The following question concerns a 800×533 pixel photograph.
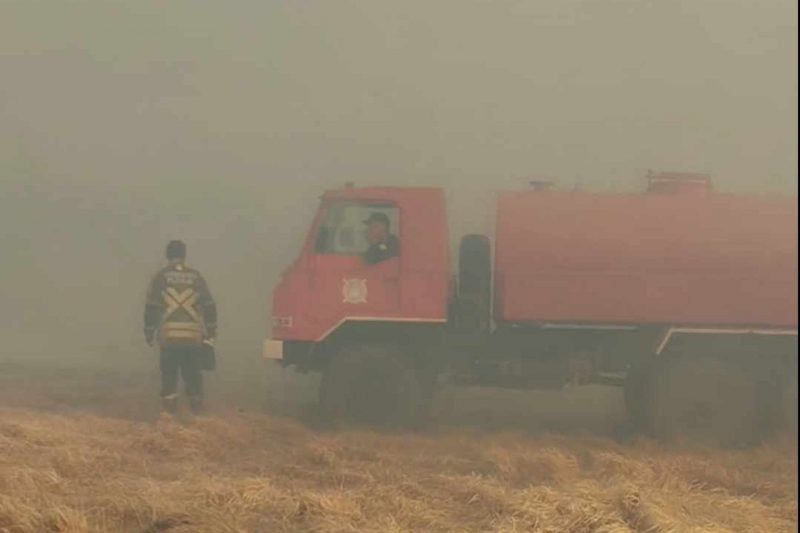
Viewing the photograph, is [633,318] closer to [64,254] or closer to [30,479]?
[30,479]

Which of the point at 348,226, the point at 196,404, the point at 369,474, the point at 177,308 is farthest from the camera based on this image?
the point at 196,404

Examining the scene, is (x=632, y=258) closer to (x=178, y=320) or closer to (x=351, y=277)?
(x=351, y=277)

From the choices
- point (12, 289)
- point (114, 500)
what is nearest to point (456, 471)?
point (114, 500)

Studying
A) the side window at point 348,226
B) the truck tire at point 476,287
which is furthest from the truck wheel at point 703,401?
the side window at point 348,226

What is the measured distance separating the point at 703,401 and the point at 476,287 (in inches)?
71.2

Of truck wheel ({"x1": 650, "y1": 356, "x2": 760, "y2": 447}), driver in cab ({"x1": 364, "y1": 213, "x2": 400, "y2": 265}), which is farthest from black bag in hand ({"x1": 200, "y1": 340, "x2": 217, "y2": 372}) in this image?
truck wheel ({"x1": 650, "y1": 356, "x2": 760, "y2": 447})

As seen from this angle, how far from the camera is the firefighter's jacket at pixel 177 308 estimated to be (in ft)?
25.8

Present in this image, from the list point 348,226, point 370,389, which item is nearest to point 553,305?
point 370,389

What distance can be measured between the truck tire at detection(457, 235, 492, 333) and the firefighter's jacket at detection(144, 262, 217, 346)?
2.12 metres

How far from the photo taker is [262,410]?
819 cm

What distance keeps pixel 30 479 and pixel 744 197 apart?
461 centimetres

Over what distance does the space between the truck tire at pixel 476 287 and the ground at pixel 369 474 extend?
853mm

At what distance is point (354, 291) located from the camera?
7.23 metres

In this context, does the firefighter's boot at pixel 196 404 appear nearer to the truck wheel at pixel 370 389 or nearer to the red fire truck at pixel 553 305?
the red fire truck at pixel 553 305
